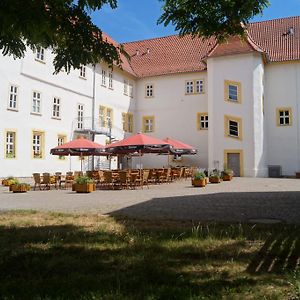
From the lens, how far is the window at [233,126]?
33.4 meters

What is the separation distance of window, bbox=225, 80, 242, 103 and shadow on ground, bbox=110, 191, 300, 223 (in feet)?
66.6

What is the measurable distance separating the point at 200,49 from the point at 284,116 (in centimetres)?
1086

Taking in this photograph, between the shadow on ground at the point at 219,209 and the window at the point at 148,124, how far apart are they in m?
25.4

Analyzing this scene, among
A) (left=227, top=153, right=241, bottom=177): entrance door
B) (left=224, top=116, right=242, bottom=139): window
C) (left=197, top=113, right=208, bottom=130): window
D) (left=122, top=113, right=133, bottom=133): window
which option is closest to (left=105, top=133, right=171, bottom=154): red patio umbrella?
(left=224, top=116, right=242, bottom=139): window

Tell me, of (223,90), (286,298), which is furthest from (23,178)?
(286,298)

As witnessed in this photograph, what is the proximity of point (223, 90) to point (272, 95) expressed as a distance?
15.2ft

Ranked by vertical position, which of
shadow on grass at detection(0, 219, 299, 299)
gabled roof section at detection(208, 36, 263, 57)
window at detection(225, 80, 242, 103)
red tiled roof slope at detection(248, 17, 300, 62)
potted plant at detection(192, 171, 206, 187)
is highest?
red tiled roof slope at detection(248, 17, 300, 62)

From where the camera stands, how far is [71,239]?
24.8ft

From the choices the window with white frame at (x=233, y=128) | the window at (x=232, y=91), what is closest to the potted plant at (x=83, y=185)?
the window with white frame at (x=233, y=128)

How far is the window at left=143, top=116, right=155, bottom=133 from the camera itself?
40.0 meters

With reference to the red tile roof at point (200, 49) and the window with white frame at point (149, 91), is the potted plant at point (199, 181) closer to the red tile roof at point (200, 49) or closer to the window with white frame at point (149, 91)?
the red tile roof at point (200, 49)

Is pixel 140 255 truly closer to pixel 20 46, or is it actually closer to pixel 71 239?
pixel 71 239

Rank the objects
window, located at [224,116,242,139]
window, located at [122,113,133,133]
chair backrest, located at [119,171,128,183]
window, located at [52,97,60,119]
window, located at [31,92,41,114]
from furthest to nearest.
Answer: window, located at [122,113,133,133] → window, located at [224,116,242,139] → window, located at [52,97,60,119] → window, located at [31,92,41,114] → chair backrest, located at [119,171,128,183]

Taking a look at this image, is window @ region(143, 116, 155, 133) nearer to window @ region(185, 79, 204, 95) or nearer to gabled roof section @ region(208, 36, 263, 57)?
window @ region(185, 79, 204, 95)
